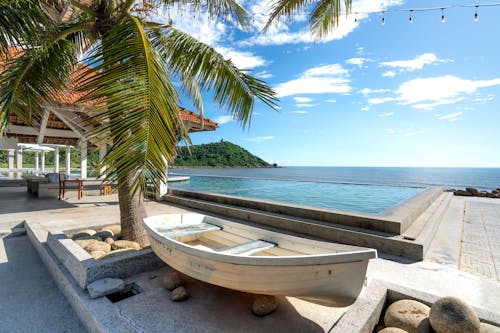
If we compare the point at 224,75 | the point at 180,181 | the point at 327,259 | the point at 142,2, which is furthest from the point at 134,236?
the point at 180,181

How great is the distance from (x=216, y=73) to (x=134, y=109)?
152 cm

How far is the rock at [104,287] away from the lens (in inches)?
107

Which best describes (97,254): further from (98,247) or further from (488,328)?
(488,328)

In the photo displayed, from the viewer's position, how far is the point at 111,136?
2383 mm

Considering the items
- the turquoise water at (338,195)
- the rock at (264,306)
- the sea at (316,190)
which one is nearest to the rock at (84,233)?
the rock at (264,306)

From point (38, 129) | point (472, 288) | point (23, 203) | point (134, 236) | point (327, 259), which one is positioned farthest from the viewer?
point (38, 129)

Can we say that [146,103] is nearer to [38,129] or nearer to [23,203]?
[23,203]

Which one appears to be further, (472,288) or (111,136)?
(472,288)

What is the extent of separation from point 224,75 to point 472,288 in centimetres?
444

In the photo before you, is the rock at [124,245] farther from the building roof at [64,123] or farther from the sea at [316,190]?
the sea at [316,190]

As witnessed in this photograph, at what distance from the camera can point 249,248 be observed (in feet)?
9.90

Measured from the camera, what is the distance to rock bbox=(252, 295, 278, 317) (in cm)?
252

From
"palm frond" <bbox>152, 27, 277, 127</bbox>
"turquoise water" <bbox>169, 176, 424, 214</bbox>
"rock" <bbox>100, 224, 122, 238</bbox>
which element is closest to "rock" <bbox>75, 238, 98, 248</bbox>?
"rock" <bbox>100, 224, 122, 238</bbox>

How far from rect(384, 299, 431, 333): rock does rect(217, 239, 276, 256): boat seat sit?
1.36 meters
